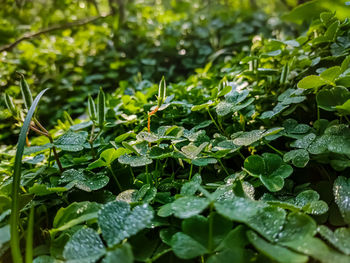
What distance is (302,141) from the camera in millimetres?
729

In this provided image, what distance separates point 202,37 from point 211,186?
2.18m

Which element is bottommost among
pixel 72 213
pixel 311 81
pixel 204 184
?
pixel 204 184

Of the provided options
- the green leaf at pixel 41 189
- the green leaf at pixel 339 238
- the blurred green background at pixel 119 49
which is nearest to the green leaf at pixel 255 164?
the green leaf at pixel 339 238

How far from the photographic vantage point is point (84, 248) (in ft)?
1.55

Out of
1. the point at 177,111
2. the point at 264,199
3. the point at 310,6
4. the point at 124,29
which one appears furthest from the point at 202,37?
the point at 264,199

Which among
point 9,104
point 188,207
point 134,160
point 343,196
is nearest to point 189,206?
point 188,207

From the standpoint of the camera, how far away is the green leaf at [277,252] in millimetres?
401

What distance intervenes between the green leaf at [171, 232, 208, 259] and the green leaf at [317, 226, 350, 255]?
0.22m

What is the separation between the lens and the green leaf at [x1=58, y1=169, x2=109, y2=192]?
69cm

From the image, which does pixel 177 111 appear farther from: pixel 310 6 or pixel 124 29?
pixel 124 29

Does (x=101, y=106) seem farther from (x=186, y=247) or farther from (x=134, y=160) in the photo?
(x=186, y=247)

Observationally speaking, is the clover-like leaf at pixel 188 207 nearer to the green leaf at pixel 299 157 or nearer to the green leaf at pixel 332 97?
the green leaf at pixel 299 157

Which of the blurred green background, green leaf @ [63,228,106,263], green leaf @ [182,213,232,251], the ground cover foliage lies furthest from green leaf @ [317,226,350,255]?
the blurred green background

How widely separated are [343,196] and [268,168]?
0.18 meters
